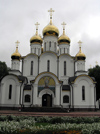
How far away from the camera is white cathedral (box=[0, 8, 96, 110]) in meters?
19.8

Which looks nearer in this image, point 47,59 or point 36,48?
point 47,59

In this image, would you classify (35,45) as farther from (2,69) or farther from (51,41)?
(2,69)

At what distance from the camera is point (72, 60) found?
75.0 feet

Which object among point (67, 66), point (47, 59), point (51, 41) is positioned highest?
point (51, 41)

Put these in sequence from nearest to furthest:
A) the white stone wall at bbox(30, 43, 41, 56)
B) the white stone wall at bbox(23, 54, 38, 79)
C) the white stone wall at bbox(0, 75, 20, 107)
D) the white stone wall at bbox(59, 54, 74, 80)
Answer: the white stone wall at bbox(0, 75, 20, 107) → the white stone wall at bbox(59, 54, 74, 80) → the white stone wall at bbox(23, 54, 38, 79) → the white stone wall at bbox(30, 43, 41, 56)

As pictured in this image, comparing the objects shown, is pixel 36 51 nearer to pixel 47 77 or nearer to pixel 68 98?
pixel 47 77

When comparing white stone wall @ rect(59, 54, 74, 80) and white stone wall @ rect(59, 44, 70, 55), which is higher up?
white stone wall @ rect(59, 44, 70, 55)

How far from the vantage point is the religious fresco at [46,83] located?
65.3 ft

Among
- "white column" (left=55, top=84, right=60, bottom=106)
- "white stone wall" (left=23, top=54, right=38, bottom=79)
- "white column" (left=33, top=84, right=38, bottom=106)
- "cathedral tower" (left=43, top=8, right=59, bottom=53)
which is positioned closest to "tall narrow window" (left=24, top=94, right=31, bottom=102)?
"white column" (left=33, top=84, right=38, bottom=106)

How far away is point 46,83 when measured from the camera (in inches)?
786

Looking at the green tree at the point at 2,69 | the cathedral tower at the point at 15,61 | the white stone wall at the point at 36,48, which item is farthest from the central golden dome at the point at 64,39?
the green tree at the point at 2,69

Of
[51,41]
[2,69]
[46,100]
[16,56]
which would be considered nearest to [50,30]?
[51,41]

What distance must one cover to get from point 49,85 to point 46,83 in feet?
1.44

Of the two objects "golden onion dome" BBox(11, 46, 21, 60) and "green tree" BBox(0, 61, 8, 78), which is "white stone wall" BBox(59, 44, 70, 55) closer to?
"golden onion dome" BBox(11, 46, 21, 60)
